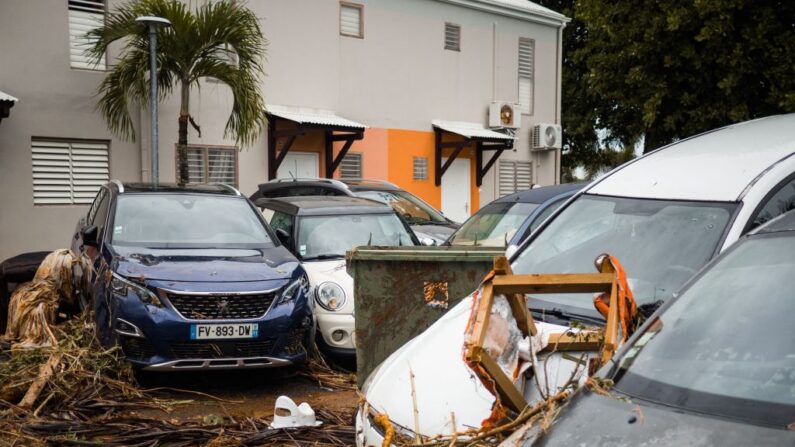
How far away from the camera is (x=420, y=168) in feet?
64.1

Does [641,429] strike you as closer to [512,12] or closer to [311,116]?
[311,116]

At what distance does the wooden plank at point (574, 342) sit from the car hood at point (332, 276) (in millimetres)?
3853

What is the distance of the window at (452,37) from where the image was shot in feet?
65.1

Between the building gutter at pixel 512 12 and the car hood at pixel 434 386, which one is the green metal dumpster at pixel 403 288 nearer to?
the car hood at pixel 434 386

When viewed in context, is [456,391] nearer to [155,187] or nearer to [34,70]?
[155,187]

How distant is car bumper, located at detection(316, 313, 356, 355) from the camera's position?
714 centimetres

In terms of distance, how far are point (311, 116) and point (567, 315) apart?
13314 millimetres

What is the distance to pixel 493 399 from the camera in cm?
325

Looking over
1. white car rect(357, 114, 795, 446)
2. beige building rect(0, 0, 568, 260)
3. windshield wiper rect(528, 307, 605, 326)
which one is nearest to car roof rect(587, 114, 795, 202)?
white car rect(357, 114, 795, 446)

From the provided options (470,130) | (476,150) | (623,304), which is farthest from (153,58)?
(623,304)

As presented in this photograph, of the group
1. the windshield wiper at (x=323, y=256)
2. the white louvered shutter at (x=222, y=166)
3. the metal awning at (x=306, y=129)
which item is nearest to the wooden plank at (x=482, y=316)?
the windshield wiper at (x=323, y=256)

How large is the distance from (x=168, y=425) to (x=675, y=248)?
3523 mm

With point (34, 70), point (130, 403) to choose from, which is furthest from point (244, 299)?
point (34, 70)

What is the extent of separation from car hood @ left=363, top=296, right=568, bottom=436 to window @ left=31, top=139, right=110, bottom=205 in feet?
38.6
